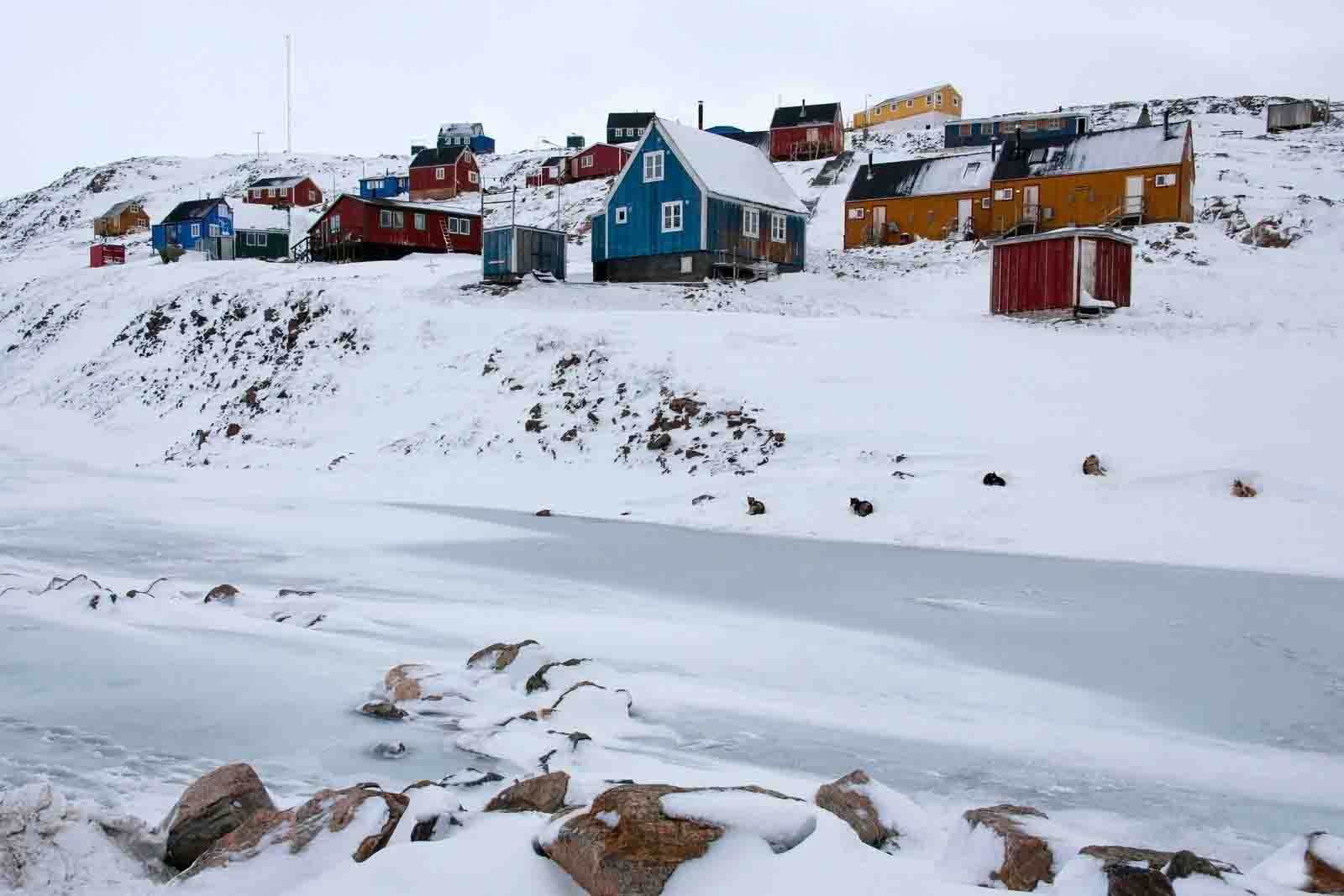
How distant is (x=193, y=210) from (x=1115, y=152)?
54649 mm

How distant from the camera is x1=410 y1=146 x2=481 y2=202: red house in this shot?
251 feet

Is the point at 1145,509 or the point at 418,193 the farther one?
the point at 418,193

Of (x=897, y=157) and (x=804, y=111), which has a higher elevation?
(x=804, y=111)

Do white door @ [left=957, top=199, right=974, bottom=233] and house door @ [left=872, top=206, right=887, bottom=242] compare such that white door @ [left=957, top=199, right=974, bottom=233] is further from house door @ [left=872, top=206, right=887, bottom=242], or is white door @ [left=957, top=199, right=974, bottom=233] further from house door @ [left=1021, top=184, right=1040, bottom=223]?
house door @ [left=872, top=206, right=887, bottom=242]

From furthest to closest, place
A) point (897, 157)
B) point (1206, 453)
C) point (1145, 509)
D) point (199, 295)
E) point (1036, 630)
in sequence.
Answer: point (897, 157) → point (199, 295) → point (1206, 453) → point (1145, 509) → point (1036, 630)

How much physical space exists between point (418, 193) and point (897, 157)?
38.0 metres

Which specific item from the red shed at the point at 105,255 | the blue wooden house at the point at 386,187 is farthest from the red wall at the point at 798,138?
the red shed at the point at 105,255

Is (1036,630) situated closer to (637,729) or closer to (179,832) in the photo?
(637,729)

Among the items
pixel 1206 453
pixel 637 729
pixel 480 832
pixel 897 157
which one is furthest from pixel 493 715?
pixel 897 157

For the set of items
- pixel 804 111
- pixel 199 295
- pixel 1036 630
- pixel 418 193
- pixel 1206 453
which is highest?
pixel 804 111

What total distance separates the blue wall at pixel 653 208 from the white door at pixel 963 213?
18.0 metres

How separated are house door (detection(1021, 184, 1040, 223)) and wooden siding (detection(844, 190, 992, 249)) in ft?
5.85

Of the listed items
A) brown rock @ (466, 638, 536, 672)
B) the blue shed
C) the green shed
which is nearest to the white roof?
the green shed

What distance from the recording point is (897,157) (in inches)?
2726
